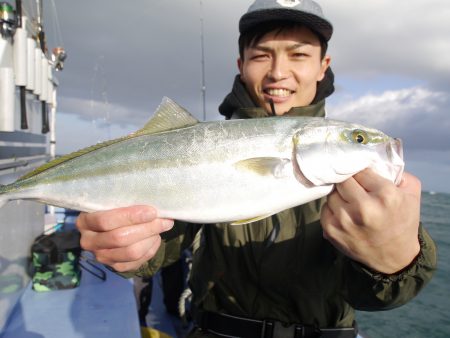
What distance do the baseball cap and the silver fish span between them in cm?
108

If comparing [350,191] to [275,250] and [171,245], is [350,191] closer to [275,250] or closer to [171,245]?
[275,250]

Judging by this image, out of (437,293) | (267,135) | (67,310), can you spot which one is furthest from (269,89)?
(437,293)

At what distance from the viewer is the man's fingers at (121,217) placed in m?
2.10

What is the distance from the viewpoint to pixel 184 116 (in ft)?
7.95

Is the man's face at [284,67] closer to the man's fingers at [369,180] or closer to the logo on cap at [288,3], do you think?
the logo on cap at [288,3]

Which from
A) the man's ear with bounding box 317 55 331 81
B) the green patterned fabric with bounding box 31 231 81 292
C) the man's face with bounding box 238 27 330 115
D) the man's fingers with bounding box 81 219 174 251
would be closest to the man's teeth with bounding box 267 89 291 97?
the man's face with bounding box 238 27 330 115

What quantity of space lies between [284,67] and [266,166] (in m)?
1.21

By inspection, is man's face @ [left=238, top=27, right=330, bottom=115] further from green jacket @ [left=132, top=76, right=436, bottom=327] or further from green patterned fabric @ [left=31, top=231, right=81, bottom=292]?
green patterned fabric @ [left=31, top=231, right=81, bottom=292]

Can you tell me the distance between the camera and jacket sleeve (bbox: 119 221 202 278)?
292 cm

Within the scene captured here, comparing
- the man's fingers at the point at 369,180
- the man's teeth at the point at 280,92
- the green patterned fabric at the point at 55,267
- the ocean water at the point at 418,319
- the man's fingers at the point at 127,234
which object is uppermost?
the man's teeth at the point at 280,92

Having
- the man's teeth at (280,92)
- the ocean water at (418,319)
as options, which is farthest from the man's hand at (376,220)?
the ocean water at (418,319)

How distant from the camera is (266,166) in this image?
2.19 m

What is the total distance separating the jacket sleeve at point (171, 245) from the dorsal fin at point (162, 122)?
1.04 metres

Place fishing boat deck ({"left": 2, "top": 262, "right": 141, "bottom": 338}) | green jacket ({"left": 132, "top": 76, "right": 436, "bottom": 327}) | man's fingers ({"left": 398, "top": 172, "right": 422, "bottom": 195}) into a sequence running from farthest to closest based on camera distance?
1. fishing boat deck ({"left": 2, "top": 262, "right": 141, "bottom": 338})
2. green jacket ({"left": 132, "top": 76, "right": 436, "bottom": 327})
3. man's fingers ({"left": 398, "top": 172, "right": 422, "bottom": 195})
